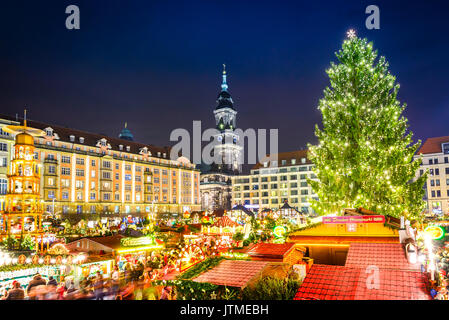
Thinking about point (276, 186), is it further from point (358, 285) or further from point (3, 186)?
point (358, 285)

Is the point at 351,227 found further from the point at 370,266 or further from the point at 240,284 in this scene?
the point at 240,284

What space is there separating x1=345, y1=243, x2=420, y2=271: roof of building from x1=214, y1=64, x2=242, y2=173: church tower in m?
112

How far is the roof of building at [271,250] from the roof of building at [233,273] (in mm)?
1099

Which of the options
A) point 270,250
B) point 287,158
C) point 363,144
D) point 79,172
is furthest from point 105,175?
point 270,250

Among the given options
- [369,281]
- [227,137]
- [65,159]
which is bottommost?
[369,281]

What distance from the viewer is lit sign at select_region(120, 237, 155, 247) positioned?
20584mm

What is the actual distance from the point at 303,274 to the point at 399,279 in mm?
2443

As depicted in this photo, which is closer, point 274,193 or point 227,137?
point 274,193

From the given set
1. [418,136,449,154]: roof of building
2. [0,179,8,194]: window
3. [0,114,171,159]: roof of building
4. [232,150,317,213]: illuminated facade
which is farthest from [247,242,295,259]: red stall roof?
[418,136,449,154]: roof of building

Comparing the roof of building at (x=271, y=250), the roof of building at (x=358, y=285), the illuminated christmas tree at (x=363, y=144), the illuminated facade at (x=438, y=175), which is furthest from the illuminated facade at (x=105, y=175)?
the illuminated facade at (x=438, y=175)

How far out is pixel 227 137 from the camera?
419ft

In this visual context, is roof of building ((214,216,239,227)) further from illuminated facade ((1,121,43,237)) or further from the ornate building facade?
the ornate building facade

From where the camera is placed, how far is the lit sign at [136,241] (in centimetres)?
2058

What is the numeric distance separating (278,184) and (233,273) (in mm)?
82601
